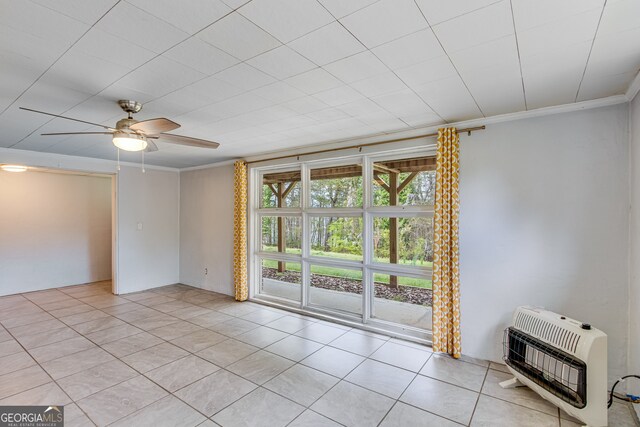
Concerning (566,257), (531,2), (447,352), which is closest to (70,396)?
(447,352)

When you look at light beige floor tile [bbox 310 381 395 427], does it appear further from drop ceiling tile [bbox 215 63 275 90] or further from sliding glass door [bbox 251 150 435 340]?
drop ceiling tile [bbox 215 63 275 90]

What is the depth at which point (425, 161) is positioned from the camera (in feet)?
11.9

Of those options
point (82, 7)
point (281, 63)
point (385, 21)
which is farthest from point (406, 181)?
point (82, 7)

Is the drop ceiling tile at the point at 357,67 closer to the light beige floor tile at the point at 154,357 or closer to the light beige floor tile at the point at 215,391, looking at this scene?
the light beige floor tile at the point at 215,391

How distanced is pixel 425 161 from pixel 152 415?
140 inches

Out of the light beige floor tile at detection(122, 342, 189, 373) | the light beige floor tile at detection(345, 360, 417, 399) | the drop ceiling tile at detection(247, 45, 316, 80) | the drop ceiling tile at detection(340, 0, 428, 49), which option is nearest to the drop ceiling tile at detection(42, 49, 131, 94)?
the drop ceiling tile at detection(247, 45, 316, 80)

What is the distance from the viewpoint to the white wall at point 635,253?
225 cm

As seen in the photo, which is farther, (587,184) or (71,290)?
(71,290)

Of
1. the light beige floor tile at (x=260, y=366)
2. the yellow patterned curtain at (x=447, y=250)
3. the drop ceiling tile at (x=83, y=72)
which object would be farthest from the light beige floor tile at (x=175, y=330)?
the yellow patterned curtain at (x=447, y=250)

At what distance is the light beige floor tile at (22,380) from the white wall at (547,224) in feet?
13.0

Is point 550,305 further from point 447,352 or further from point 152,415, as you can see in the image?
point 152,415

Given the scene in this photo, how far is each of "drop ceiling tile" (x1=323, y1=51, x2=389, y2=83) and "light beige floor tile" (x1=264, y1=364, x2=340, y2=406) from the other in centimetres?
247

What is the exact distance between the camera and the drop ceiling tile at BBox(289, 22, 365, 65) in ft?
5.21

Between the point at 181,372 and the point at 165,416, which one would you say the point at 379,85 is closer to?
the point at 165,416
